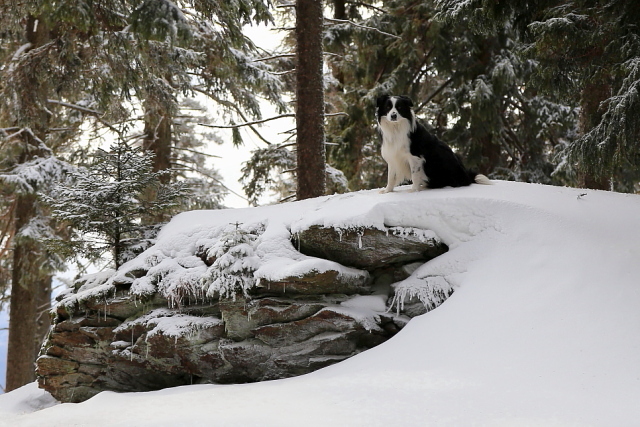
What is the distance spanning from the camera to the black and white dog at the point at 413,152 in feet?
20.1

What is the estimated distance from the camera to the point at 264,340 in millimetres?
5168

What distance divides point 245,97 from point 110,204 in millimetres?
5235

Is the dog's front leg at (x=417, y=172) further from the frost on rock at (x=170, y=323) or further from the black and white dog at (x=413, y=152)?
the frost on rock at (x=170, y=323)

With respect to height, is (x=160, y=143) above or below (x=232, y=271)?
above

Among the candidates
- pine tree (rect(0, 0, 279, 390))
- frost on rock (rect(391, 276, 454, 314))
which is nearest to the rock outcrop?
frost on rock (rect(391, 276, 454, 314))

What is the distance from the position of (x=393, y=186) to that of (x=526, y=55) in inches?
111

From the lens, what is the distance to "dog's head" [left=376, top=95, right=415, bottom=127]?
5992mm

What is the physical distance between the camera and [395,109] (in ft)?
19.7

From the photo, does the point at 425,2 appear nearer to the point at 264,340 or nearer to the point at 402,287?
the point at 402,287

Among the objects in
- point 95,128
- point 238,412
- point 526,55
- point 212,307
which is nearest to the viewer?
point 238,412

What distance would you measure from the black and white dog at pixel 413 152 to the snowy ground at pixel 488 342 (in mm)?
277

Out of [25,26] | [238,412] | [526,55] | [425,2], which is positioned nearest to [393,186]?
[526,55]

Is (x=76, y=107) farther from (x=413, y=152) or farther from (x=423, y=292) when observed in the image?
(x=423, y=292)

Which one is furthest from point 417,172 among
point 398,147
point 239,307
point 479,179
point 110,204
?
point 110,204
